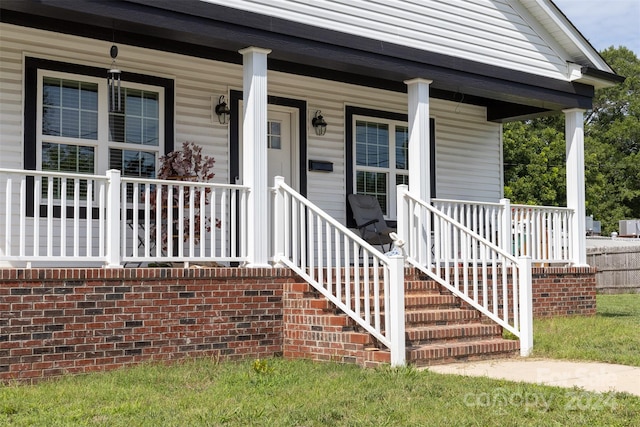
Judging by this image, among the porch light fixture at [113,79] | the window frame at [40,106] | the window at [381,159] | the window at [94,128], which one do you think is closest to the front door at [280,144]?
the window at [381,159]

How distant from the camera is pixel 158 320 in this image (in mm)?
8133

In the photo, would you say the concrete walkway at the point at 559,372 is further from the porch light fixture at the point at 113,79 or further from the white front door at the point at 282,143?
the white front door at the point at 282,143

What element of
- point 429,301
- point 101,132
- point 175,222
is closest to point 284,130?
point 101,132

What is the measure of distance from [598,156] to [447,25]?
34.7m

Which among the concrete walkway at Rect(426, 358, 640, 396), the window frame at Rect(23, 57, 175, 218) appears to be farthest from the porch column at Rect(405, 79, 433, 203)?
the window frame at Rect(23, 57, 175, 218)

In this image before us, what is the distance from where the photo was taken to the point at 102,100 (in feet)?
32.9

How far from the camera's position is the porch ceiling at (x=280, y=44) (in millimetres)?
8258

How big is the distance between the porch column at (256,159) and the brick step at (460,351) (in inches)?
76.8

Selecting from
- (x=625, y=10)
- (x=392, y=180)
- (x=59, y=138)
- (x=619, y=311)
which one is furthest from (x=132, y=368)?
(x=625, y=10)

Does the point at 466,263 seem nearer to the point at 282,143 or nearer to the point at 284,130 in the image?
the point at 282,143

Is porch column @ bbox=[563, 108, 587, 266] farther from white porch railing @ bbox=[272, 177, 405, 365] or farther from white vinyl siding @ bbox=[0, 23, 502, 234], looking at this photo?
white porch railing @ bbox=[272, 177, 405, 365]

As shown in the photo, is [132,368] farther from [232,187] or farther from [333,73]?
[333,73]

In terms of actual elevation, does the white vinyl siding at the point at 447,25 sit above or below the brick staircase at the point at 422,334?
above

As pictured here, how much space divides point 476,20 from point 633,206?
118ft
